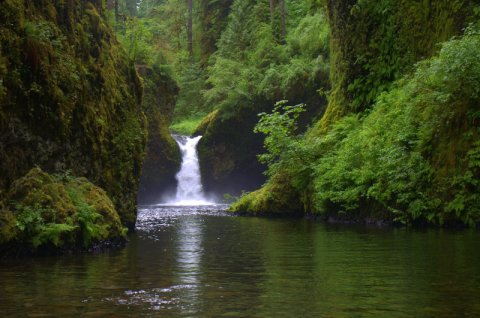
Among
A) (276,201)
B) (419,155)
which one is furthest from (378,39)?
(419,155)

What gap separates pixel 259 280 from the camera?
309 inches

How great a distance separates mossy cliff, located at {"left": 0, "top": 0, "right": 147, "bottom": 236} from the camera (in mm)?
11648

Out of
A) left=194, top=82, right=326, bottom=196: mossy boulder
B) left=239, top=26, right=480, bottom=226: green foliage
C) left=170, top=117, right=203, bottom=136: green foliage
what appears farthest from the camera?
left=170, top=117, right=203, bottom=136: green foliage

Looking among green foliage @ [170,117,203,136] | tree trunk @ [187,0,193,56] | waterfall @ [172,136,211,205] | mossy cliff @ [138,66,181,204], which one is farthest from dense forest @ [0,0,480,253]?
tree trunk @ [187,0,193,56]

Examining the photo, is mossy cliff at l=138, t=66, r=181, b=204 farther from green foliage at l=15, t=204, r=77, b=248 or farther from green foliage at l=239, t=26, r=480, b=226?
green foliage at l=15, t=204, r=77, b=248

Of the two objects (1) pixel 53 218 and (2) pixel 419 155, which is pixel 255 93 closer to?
(2) pixel 419 155

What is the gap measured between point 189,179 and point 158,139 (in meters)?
3.44

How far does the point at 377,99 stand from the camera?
22.4 m

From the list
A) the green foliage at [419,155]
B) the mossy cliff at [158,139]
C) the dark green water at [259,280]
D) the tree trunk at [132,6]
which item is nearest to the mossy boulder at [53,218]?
the dark green water at [259,280]

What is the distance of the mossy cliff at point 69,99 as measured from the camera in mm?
11648

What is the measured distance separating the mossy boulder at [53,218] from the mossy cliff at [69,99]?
1.38ft

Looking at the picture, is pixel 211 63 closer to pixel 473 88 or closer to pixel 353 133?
pixel 353 133

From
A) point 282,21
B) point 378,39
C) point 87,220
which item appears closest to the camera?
point 87,220

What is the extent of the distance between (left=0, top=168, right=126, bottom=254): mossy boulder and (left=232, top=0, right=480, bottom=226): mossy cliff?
322 inches
